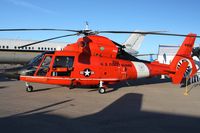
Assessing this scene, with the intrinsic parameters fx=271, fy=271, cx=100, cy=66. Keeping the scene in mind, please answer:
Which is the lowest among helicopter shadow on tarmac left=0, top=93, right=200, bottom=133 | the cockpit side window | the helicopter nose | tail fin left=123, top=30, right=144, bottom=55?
helicopter shadow on tarmac left=0, top=93, right=200, bottom=133

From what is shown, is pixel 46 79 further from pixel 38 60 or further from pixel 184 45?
pixel 184 45

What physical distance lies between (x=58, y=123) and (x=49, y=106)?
2.63m

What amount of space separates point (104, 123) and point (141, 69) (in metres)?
9.03

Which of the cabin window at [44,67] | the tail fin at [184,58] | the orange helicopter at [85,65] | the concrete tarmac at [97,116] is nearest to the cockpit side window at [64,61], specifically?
the orange helicopter at [85,65]

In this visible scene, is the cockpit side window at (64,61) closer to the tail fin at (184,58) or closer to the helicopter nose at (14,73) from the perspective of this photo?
the helicopter nose at (14,73)

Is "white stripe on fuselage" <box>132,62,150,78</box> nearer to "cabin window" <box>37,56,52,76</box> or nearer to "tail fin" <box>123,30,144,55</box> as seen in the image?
"cabin window" <box>37,56,52,76</box>

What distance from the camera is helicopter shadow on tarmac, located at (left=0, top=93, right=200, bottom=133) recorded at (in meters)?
6.68

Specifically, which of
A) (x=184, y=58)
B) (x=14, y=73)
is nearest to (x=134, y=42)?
(x=184, y=58)

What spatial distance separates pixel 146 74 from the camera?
639 inches

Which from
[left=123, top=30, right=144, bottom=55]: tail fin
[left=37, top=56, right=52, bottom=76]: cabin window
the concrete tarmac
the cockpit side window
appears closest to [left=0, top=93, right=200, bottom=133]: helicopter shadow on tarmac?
the concrete tarmac

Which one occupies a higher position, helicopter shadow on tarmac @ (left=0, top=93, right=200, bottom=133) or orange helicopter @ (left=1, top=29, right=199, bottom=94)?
orange helicopter @ (left=1, top=29, right=199, bottom=94)

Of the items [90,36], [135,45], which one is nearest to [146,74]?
[90,36]

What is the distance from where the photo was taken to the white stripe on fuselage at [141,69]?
15.9 m

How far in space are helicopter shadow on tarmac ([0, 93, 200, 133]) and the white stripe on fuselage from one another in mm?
6860
